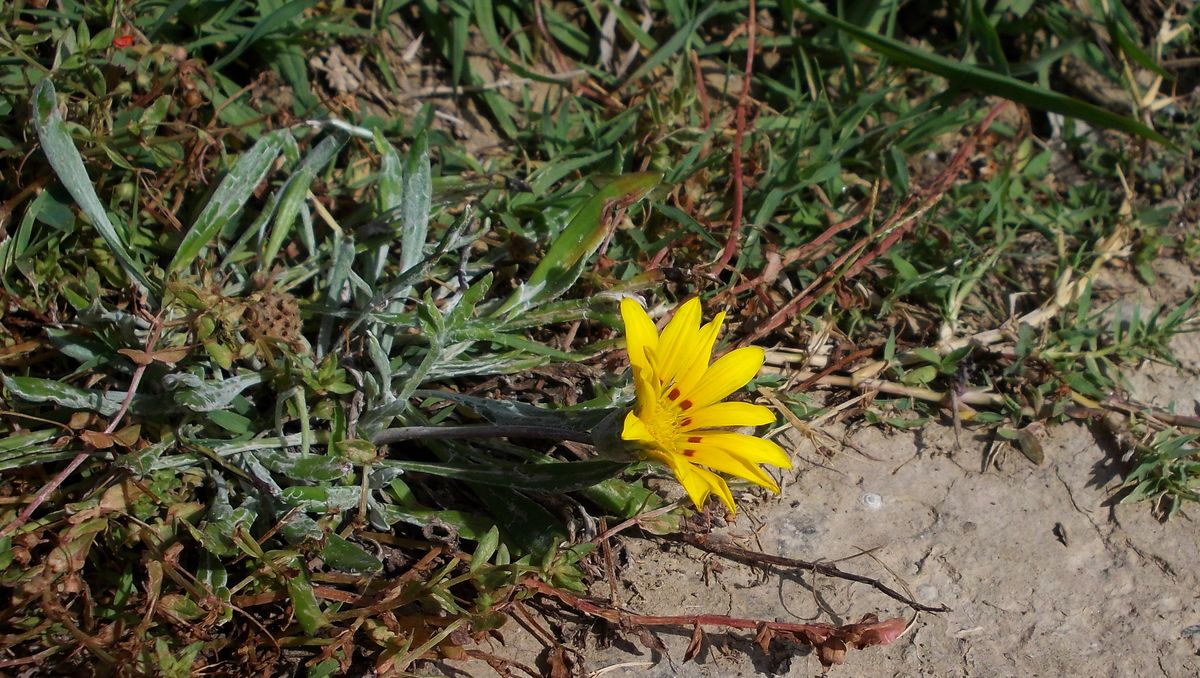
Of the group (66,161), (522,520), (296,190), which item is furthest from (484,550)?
(66,161)

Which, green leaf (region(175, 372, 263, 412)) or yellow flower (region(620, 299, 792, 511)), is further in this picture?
green leaf (region(175, 372, 263, 412))

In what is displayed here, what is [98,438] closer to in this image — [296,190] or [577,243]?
[296,190]

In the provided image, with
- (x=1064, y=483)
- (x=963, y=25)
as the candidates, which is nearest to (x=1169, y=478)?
(x=1064, y=483)

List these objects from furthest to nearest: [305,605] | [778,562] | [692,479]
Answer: [778,562]
[305,605]
[692,479]

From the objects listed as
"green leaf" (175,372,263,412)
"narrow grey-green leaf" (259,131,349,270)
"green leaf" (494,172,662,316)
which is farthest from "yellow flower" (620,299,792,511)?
"narrow grey-green leaf" (259,131,349,270)

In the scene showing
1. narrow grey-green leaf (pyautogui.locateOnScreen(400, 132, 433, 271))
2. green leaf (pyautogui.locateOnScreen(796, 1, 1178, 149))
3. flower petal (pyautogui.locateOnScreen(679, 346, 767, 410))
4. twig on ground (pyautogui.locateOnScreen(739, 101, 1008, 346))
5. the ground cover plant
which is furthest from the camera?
green leaf (pyautogui.locateOnScreen(796, 1, 1178, 149))

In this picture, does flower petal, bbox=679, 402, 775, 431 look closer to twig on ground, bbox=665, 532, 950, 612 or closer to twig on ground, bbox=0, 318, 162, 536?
twig on ground, bbox=665, 532, 950, 612

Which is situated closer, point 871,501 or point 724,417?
point 724,417

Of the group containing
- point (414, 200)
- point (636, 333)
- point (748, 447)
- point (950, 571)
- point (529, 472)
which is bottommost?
point (950, 571)
